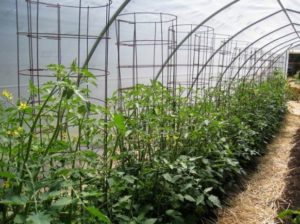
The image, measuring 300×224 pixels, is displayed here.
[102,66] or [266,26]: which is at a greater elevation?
[266,26]

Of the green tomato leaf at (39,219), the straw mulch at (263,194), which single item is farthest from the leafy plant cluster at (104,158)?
the straw mulch at (263,194)

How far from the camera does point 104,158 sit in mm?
1749

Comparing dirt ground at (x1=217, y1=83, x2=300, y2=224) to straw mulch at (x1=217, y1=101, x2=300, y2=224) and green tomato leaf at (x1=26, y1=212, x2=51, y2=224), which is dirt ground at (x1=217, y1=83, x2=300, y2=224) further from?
green tomato leaf at (x1=26, y1=212, x2=51, y2=224)

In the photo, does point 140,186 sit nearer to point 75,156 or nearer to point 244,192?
point 75,156

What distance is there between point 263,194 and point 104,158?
2.45 meters

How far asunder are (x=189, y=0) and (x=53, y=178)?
3616mm

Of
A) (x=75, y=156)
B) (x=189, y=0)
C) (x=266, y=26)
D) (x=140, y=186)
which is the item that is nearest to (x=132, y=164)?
(x=140, y=186)

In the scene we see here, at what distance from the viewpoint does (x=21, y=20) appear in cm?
295

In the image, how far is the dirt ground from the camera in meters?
3.07

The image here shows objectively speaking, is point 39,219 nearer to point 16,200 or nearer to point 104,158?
point 16,200

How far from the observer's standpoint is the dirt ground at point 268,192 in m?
3.07

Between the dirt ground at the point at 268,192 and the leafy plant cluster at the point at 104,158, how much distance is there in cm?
25

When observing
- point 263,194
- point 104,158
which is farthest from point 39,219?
point 263,194

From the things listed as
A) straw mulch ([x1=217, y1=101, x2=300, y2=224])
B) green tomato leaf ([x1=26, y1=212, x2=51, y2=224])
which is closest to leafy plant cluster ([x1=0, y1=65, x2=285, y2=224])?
green tomato leaf ([x1=26, y1=212, x2=51, y2=224])
